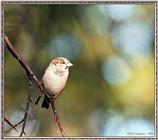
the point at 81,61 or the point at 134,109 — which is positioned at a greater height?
the point at 81,61

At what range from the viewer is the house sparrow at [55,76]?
1552 mm

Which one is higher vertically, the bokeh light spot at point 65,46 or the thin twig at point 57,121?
the bokeh light spot at point 65,46

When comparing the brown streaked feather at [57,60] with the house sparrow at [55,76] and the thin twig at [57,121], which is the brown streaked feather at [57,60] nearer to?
the house sparrow at [55,76]

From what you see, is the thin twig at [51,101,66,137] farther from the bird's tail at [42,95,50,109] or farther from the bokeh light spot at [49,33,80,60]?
the bokeh light spot at [49,33,80,60]

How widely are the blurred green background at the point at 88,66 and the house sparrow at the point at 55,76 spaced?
41 mm

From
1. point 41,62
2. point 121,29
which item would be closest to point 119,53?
point 121,29

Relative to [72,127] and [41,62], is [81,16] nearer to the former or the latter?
[41,62]

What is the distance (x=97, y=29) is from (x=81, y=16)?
8 centimetres

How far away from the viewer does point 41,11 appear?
5.42 ft

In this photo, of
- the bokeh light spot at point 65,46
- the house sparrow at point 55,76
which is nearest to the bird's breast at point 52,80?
the house sparrow at point 55,76

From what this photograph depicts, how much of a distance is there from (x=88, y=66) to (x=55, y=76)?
165mm

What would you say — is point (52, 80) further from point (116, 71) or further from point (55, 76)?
point (116, 71)

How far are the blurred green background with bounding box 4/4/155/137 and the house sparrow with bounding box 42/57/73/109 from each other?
0.04 metres

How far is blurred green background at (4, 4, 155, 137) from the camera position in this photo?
1646mm
